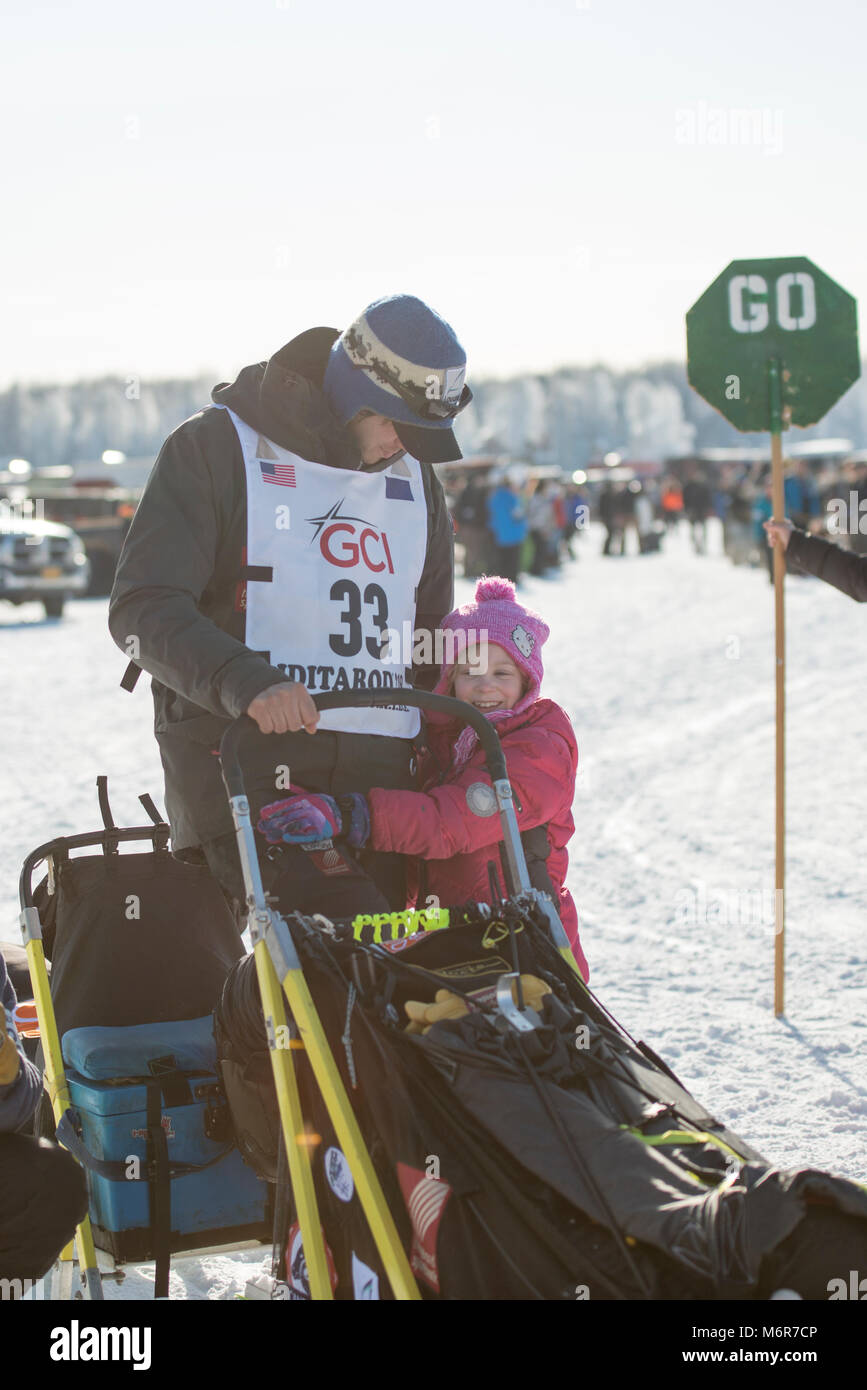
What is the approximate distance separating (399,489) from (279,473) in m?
0.30

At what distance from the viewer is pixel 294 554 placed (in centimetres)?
290

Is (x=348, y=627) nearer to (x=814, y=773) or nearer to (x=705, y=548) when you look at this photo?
(x=814, y=773)

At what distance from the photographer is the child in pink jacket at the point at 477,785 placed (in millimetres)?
2879

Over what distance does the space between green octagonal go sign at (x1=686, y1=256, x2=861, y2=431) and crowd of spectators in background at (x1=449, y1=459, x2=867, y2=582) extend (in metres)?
10.4

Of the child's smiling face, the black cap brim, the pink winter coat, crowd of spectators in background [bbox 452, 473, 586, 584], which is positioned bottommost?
crowd of spectators in background [bbox 452, 473, 586, 584]

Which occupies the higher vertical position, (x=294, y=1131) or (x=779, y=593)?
(x=779, y=593)

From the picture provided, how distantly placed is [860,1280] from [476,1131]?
543mm

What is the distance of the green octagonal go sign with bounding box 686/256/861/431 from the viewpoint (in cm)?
521

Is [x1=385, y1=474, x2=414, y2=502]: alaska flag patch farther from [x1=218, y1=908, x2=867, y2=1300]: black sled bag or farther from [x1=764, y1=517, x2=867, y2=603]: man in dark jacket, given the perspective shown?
[x1=764, y1=517, x2=867, y2=603]: man in dark jacket

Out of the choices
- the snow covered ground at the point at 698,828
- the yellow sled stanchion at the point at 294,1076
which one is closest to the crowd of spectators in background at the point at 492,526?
the snow covered ground at the point at 698,828

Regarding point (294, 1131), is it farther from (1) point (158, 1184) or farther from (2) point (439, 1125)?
(1) point (158, 1184)
